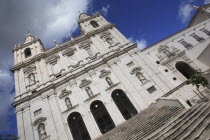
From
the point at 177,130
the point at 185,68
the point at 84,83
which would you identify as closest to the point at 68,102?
the point at 84,83

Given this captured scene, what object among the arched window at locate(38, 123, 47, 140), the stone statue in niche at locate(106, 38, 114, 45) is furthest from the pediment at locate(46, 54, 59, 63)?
the arched window at locate(38, 123, 47, 140)

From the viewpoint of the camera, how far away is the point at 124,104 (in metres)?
17.5

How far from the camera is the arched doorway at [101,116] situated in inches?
639

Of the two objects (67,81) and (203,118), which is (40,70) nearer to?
(67,81)

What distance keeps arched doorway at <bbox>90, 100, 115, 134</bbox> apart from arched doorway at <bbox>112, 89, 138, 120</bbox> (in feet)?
6.31

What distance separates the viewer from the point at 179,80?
18.3 metres

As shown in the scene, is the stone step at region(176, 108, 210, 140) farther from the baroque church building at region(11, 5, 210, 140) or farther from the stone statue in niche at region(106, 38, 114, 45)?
the stone statue in niche at region(106, 38, 114, 45)

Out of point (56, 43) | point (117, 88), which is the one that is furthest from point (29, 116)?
point (56, 43)

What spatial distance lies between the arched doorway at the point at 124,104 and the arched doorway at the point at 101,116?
1923 millimetres

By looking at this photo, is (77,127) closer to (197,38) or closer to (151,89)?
(151,89)

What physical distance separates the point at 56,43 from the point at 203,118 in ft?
83.3

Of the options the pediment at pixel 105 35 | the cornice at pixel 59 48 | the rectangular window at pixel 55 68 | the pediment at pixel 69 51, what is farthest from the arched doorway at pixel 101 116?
the pediment at pixel 105 35

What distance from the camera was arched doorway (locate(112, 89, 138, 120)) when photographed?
1705 cm

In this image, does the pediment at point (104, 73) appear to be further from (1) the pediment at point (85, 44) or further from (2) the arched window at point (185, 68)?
(2) the arched window at point (185, 68)
